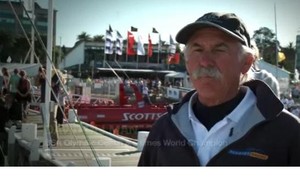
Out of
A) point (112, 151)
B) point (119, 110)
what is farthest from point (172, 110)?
point (119, 110)

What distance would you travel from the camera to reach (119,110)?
292cm

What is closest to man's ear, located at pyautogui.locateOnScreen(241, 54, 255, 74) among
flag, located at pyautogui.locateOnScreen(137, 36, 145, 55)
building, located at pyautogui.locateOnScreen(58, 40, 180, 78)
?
building, located at pyautogui.locateOnScreen(58, 40, 180, 78)

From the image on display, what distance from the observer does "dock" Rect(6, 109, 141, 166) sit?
180 cm

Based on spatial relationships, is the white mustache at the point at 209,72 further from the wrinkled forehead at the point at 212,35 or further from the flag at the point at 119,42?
the flag at the point at 119,42

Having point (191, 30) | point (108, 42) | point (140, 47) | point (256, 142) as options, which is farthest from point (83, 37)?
point (256, 142)

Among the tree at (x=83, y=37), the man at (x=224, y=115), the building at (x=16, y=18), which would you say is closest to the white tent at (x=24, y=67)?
the building at (x=16, y=18)

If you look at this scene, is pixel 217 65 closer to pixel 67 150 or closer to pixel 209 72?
pixel 209 72

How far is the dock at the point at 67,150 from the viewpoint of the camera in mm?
1805

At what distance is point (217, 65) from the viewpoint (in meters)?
0.81

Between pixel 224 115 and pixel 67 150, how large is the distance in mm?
1190

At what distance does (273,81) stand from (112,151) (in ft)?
3.82

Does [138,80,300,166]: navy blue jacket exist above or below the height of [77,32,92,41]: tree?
below

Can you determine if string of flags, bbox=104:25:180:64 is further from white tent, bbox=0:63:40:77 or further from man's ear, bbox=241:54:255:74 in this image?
man's ear, bbox=241:54:255:74
